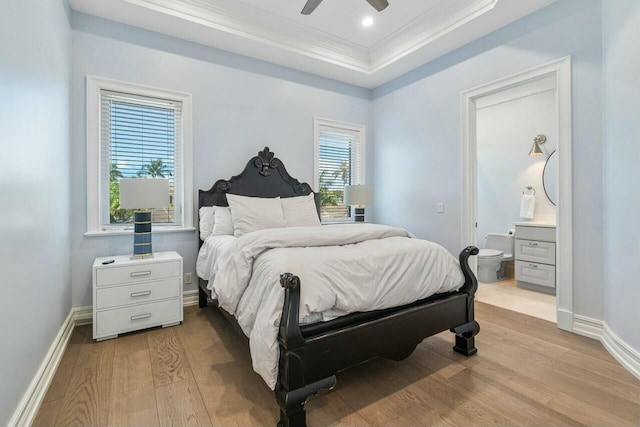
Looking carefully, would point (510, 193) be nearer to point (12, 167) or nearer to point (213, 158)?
point (213, 158)

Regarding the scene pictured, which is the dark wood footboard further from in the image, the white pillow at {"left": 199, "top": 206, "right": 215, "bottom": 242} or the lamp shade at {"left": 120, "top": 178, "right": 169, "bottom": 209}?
the white pillow at {"left": 199, "top": 206, "right": 215, "bottom": 242}

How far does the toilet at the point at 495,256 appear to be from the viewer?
4.08 m

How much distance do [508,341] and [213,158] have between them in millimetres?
3257

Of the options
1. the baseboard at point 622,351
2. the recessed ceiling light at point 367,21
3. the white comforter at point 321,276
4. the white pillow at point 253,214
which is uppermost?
the recessed ceiling light at point 367,21

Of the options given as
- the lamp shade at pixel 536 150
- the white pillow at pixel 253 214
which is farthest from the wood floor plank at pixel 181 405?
the lamp shade at pixel 536 150

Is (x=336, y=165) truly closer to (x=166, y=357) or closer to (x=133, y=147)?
(x=133, y=147)

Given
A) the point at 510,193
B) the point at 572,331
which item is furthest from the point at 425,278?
the point at 510,193

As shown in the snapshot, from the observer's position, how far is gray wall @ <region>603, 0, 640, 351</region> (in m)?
1.92

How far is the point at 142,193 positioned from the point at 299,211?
1.56 m

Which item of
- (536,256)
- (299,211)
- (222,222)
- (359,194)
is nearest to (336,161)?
(359,194)

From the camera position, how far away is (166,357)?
2.12m

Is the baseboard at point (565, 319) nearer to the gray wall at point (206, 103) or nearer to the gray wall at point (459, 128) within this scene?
the gray wall at point (459, 128)

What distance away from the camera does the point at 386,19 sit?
329 centimetres

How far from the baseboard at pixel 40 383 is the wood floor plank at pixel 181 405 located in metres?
0.54
